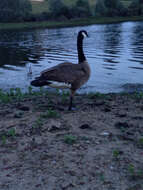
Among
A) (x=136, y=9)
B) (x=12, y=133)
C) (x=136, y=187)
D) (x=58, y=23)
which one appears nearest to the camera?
(x=136, y=187)

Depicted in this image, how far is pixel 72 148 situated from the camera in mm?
5500

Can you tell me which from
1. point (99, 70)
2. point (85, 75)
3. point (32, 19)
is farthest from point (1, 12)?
point (85, 75)

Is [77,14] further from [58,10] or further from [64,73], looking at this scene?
[64,73]

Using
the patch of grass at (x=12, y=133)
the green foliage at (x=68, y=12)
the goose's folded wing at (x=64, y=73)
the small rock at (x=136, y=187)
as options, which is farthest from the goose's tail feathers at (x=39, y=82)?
the green foliage at (x=68, y=12)

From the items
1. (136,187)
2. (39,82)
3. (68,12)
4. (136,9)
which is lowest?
(136,187)

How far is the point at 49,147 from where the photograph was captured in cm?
559

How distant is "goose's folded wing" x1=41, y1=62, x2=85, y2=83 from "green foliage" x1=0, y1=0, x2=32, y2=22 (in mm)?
69593

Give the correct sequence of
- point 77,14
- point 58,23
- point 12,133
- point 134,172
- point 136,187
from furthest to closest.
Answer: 1. point 77,14
2. point 58,23
3. point 12,133
4. point 134,172
5. point 136,187

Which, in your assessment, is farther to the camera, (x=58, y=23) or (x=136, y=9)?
(x=136, y=9)

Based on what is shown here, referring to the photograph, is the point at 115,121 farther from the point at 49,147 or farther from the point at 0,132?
the point at 0,132

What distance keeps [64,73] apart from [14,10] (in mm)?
74765

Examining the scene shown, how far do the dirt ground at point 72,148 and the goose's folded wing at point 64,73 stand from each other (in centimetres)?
103

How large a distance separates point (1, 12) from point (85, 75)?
73123 millimetres

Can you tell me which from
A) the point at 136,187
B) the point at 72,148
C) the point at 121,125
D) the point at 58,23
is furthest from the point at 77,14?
the point at 136,187
